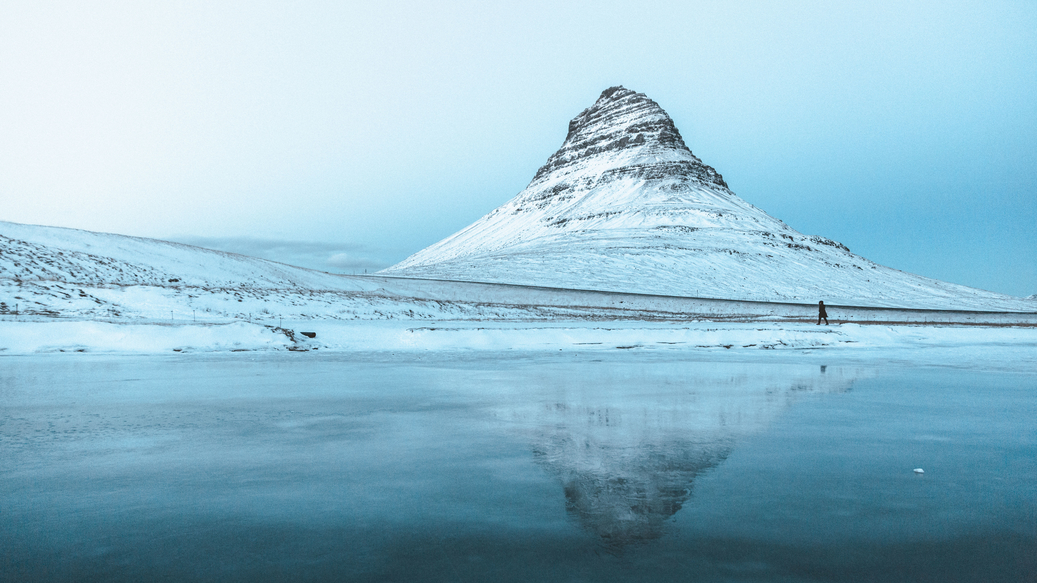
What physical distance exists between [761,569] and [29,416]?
842 cm

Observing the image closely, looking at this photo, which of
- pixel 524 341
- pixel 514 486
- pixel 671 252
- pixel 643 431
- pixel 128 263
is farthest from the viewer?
pixel 671 252

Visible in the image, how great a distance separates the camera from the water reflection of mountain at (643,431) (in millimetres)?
4441

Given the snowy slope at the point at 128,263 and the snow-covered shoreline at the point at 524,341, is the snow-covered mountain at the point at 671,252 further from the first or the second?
the snow-covered shoreline at the point at 524,341

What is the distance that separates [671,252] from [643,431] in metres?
97.7

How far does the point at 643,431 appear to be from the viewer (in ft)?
23.5

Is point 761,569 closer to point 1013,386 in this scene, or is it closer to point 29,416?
point 29,416

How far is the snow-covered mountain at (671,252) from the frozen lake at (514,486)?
6460cm

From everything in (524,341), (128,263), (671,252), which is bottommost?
(524,341)

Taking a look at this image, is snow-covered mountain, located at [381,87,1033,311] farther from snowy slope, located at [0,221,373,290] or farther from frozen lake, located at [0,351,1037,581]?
frozen lake, located at [0,351,1037,581]

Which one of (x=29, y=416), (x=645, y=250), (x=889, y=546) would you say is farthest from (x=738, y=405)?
(x=645, y=250)

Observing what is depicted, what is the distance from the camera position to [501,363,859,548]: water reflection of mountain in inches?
175

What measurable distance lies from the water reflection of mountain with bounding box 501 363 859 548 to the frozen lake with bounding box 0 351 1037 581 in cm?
3

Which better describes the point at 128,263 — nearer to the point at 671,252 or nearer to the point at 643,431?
the point at 643,431

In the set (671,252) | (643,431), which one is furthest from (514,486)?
(671,252)
